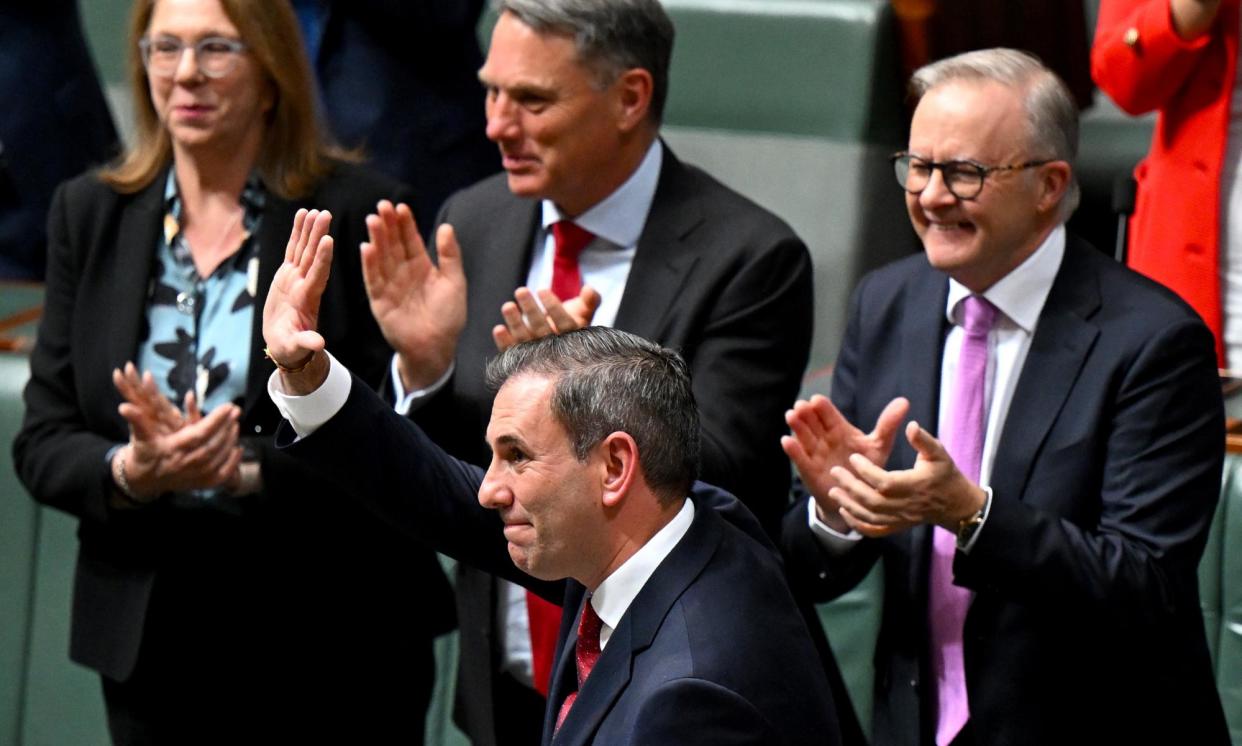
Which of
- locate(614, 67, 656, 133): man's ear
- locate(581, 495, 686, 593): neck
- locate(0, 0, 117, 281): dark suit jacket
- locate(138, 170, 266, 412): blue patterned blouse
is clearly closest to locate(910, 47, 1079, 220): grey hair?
locate(614, 67, 656, 133): man's ear

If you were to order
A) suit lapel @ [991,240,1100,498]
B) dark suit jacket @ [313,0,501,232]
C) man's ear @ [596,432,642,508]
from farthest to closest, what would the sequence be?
1. dark suit jacket @ [313,0,501,232]
2. suit lapel @ [991,240,1100,498]
3. man's ear @ [596,432,642,508]

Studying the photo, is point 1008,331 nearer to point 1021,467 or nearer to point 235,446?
point 1021,467

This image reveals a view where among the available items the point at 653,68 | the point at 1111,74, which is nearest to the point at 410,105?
the point at 653,68

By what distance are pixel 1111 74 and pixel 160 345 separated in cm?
163

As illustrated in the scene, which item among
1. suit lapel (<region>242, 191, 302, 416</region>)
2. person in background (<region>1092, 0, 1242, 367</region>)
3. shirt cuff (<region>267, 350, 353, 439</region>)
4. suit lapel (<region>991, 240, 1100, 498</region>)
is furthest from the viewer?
person in background (<region>1092, 0, 1242, 367</region>)

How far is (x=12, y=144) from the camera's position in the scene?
14.0ft

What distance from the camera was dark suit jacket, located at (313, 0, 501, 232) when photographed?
13.2 feet

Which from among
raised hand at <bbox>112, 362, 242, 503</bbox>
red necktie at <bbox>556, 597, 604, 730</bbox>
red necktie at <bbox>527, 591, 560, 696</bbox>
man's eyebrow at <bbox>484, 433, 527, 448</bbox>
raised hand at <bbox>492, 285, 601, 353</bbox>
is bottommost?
red necktie at <bbox>527, 591, 560, 696</bbox>

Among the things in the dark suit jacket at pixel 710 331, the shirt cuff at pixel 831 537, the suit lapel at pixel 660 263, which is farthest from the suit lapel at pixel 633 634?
the suit lapel at pixel 660 263

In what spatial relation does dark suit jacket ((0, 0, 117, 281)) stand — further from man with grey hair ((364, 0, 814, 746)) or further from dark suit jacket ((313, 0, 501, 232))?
man with grey hair ((364, 0, 814, 746))

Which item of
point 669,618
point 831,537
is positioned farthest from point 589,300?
point 669,618

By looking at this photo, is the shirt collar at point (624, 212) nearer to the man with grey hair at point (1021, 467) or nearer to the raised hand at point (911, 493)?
the man with grey hair at point (1021, 467)

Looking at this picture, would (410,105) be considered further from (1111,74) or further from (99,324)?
(1111,74)

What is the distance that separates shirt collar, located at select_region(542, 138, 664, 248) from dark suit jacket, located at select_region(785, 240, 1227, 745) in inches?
22.2
